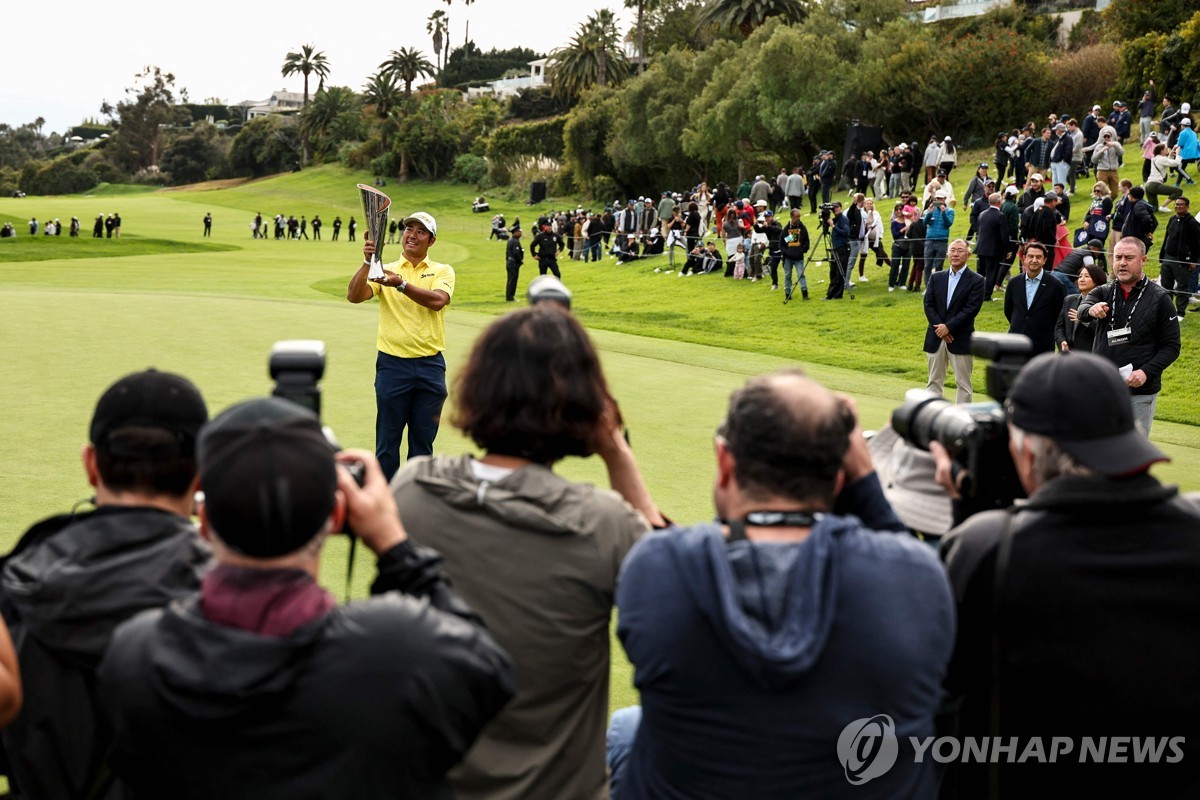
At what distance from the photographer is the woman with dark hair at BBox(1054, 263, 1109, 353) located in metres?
9.92

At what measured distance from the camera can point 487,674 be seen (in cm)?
213

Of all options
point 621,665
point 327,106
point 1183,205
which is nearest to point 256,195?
point 327,106

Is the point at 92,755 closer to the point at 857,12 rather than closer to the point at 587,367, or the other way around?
the point at 587,367

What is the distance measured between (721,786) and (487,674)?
629 mm

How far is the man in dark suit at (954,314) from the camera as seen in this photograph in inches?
492

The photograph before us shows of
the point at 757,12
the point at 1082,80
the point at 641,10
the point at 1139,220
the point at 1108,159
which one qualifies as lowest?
the point at 1139,220

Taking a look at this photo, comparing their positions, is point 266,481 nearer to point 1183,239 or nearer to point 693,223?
point 1183,239

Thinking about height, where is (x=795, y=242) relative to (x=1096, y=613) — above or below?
above

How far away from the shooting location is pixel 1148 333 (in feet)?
29.8

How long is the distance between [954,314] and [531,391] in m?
10.8

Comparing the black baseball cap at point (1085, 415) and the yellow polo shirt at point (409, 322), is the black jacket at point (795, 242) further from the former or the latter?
the black baseball cap at point (1085, 415)

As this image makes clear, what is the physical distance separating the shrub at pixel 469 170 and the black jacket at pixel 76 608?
273ft

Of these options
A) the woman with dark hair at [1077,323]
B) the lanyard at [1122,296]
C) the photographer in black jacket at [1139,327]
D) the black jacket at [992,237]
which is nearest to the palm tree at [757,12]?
the black jacket at [992,237]

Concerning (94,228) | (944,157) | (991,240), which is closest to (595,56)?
(94,228)
